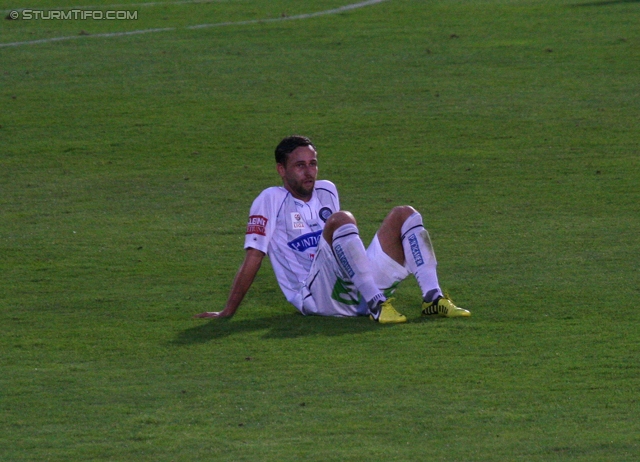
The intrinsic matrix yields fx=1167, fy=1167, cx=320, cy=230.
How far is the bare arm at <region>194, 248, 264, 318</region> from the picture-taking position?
779 cm

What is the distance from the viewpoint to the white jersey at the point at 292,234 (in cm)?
805

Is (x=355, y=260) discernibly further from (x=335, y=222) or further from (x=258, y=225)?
(x=258, y=225)

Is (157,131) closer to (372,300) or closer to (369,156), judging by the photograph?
(369,156)

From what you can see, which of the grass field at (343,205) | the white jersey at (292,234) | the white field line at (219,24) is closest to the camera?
the grass field at (343,205)

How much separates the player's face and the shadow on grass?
901 mm

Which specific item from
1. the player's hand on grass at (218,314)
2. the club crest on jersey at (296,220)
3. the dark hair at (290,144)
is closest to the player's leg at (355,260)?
the club crest on jersey at (296,220)

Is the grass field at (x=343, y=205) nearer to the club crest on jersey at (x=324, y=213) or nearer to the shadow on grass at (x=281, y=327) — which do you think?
the shadow on grass at (x=281, y=327)

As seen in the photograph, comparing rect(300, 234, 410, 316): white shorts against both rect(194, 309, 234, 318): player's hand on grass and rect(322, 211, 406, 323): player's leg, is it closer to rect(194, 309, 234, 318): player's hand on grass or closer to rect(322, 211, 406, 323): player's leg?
rect(322, 211, 406, 323): player's leg

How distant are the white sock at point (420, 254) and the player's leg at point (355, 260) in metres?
0.27

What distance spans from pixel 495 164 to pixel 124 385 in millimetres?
8271

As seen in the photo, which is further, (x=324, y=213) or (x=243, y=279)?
(x=324, y=213)

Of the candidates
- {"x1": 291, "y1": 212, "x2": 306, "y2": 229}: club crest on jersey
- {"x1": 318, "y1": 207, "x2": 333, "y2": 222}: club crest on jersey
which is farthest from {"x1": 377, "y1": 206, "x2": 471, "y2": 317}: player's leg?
{"x1": 291, "y1": 212, "x2": 306, "y2": 229}: club crest on jersey

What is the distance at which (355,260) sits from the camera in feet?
24.7

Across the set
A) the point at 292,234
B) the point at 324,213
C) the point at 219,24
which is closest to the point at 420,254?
the point at 324,213
